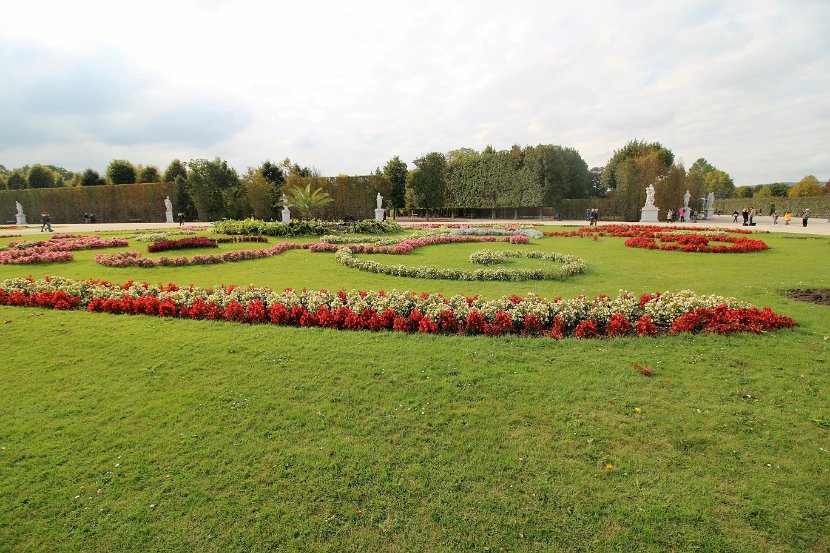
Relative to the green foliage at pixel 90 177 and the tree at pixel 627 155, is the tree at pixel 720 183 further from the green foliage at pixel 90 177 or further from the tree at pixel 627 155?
the green foliage at pixel 90 177

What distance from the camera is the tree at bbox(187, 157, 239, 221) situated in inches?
1667

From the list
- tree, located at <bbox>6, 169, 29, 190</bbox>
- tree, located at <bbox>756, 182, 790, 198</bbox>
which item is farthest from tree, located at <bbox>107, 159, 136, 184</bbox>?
tree, located at <bbox>756, 182, 790, 198</bbox>

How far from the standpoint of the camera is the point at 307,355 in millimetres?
5441

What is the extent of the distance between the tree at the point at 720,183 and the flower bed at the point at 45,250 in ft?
286

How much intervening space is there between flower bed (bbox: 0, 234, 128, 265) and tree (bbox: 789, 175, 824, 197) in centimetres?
8521

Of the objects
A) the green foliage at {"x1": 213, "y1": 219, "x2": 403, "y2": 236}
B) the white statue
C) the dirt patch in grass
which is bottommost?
the dirt patch in grass

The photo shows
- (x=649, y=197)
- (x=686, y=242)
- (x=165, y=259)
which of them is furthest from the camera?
(x=649, y=197)

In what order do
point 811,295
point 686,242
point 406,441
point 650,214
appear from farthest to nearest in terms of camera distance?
point 650,214 → point 686,242 → point 811,295 → point 406,441

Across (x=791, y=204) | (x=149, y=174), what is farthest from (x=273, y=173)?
(x=791, y=204)

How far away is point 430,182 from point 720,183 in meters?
62.7

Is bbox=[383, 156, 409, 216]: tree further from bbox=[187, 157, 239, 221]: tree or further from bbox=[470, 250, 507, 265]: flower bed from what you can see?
bbox=[470, 250, 507, 265]: flower bed

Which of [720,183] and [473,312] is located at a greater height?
[720,183]

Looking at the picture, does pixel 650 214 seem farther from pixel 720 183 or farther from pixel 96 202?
→ pixel 720 183

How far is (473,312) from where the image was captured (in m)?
6.29
